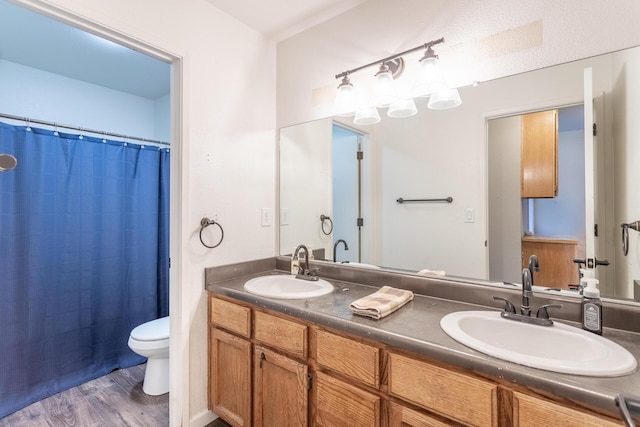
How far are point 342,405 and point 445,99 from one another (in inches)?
55.8

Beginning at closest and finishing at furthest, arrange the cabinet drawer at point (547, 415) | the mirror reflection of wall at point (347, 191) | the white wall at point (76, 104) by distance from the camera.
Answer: the cabinet drawer at point (547, 415) < the mirror reflection of wall at point (347, 191) < the white wall at point (76, 104)

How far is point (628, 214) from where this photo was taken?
1111 mm

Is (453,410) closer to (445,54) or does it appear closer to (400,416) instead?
(400,416)

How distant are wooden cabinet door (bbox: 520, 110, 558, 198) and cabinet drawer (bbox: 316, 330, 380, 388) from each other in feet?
3.25

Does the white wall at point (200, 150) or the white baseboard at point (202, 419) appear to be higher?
the white wall at point (200, 150)

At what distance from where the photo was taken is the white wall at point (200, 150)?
61.4 inches

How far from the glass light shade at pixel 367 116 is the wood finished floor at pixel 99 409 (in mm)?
2104

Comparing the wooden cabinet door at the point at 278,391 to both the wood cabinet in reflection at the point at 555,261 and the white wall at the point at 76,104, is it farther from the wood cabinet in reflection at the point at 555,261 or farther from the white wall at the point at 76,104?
the white wall at the point at 76,104

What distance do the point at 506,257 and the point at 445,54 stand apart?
1003 millimetres

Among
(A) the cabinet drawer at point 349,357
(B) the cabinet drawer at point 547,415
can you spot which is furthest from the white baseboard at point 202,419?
(B) the cabinet drawer at point 547,415

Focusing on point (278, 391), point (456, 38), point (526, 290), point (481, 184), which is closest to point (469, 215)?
point (481, 184)

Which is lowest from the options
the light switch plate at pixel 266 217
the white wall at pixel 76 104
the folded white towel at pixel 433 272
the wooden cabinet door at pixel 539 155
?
the folded white towel at pixel 433 272

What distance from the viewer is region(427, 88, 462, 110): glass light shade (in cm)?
144

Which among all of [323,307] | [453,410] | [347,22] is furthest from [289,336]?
[347,22]
